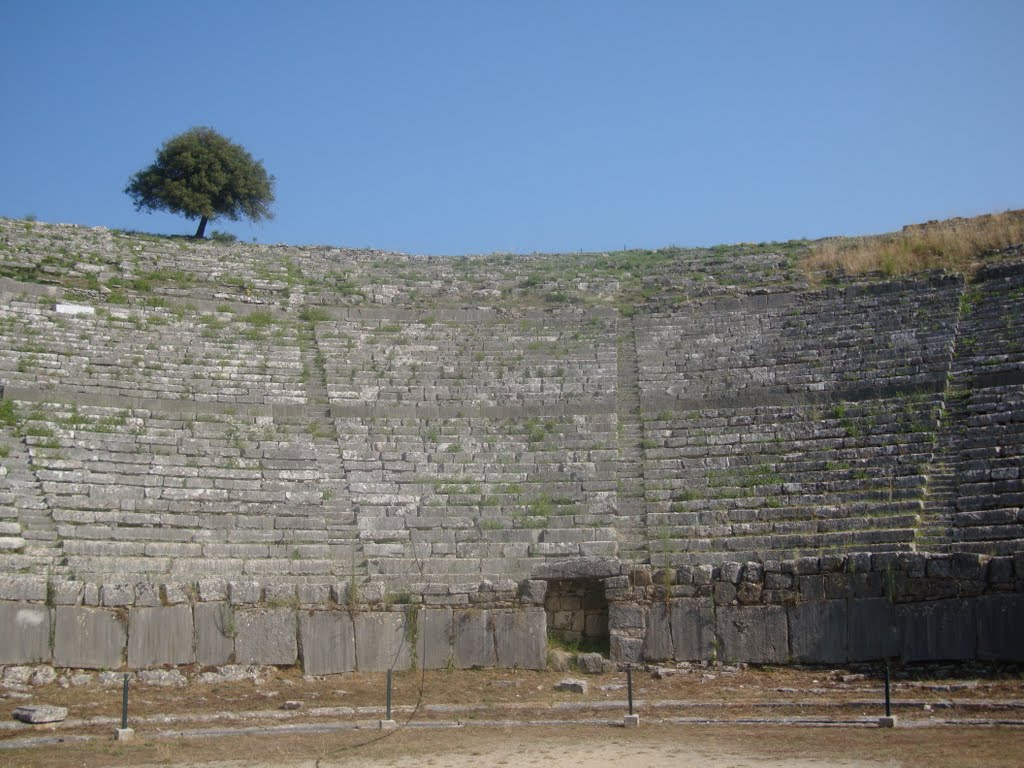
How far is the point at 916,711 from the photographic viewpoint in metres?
13.0

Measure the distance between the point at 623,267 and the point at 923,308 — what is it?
28.0 ft

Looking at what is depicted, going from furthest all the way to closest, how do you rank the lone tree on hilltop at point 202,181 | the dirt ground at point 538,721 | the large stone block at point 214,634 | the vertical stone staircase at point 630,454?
the lone tree on hilltop at point 202,181 → the vertical stone staircase at point 630,454 → the large stone block at point 214,634 → the dirt ground at point 538,721

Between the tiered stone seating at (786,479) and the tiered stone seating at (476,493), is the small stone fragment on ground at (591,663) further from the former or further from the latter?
the tiered stone seating at (786,479)

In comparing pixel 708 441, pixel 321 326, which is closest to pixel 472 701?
pixel 708 441

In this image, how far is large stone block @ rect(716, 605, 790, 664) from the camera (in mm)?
15898

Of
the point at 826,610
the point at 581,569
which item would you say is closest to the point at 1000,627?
the point at 826,610

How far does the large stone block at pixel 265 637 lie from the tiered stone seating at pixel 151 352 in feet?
21.1

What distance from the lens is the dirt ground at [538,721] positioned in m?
11.7

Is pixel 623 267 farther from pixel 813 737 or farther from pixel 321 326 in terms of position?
pixel 813 737

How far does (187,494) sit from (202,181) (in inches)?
660

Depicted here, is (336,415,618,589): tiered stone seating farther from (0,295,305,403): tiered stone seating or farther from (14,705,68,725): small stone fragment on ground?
(14,705,68,725): small stone fragment on ground

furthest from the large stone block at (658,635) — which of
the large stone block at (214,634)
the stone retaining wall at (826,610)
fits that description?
the large stone block at (214,634)

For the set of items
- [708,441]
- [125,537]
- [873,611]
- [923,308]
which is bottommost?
[873,611]

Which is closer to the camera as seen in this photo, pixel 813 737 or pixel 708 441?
pixel 813 737
